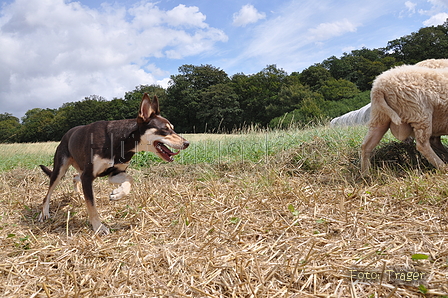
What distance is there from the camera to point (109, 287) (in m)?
2.11

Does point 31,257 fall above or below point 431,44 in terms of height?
below

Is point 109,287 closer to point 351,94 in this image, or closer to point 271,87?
point 351,94

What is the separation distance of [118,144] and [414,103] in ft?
13.7

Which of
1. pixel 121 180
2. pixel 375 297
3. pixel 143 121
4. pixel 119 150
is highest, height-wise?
pixel 143 121

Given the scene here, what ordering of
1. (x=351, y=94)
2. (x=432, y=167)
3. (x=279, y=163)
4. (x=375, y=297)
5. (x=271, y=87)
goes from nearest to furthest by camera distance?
(x=375, y=297)
(x=432, y=167)
(x=279, y=163)
(x=351, y=94)
(x=271, y=87)

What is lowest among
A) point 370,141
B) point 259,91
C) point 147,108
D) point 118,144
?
point 370,141

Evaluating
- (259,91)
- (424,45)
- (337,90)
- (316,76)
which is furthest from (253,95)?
(424,45)

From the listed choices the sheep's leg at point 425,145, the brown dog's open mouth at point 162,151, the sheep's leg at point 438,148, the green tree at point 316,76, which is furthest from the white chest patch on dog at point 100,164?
the green tree at point 316,76

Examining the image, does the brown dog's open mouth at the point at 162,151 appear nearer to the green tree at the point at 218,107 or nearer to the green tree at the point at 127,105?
the green tree at the point at 127,105

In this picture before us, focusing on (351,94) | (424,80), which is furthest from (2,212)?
(351,94)

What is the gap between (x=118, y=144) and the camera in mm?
3465

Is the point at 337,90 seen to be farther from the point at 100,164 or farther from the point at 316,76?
the point at 100,164

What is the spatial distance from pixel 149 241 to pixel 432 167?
4435 millimetres

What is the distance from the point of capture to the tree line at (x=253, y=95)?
136 feet
